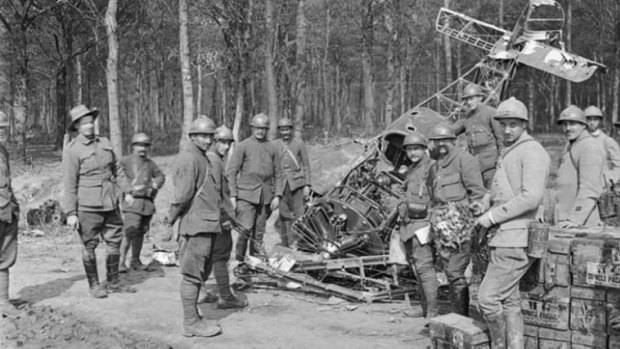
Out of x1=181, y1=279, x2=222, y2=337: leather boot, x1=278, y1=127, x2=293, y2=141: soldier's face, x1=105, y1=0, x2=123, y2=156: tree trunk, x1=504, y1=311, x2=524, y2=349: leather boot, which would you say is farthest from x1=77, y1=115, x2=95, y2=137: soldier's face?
x1=105, y1=0, x2=123, y2=156: tree trunk

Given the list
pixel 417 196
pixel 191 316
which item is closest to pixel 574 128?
pixel 417 196

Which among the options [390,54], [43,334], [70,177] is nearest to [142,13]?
[390,54]

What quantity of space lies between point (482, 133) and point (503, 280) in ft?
11.0

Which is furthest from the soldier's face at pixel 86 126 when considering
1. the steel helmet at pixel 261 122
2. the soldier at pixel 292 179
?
the soldier at pixel 292 179

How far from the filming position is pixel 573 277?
5.03m

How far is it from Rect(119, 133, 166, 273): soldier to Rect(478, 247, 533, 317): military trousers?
6.01 meters

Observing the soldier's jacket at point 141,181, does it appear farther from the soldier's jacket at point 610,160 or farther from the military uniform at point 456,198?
the soldier's jacket at point 610,160

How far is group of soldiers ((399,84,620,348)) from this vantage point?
495cm

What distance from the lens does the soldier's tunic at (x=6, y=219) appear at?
23.5ft

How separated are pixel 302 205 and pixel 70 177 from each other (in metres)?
3.82

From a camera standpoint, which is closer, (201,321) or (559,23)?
(201,321)

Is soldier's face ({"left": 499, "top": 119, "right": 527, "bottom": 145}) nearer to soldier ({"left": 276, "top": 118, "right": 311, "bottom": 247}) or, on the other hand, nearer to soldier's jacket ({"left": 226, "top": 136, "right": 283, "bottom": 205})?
soldier's jacket ({"left": 226, "top": 136, "right": 283, "bottom": 205})

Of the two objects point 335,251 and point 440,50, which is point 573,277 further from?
point 440,50

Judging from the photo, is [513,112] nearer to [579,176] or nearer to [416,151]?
[416,151]
